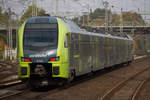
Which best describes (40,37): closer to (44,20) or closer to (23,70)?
(44,20)

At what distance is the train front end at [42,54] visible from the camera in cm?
1278

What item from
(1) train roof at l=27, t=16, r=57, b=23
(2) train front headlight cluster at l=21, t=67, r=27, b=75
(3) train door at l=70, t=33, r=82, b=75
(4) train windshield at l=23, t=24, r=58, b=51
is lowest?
(2) train front headlight cluster at l=21, t=67, r=27, b=75

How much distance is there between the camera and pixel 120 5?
182 ft

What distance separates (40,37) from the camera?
1310cm

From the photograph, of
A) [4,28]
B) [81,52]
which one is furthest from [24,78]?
[4,28]

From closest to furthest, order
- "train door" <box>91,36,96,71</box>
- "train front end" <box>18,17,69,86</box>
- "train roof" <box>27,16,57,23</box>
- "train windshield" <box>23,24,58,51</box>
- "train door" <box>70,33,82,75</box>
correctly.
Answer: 1. "train front end" <box>18,17,69,86</box>
2. "train windshield" <box>23,24,58,51</box>
3. "train roof" <box>27,16,57,23</box>
4. "train door" <box>70,33,82,75</box>
5. "train door" <box>91,36,96,71</box>

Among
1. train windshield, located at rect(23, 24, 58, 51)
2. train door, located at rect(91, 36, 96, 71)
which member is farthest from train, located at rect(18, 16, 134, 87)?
train door, located at rect(91, 36, 96, 71)

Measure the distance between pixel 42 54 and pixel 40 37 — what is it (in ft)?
2.59

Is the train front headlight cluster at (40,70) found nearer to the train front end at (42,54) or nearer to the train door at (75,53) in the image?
the train front end at (42,54)

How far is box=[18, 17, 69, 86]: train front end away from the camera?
12781mm

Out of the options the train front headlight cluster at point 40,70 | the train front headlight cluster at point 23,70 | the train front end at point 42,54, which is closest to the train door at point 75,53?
the train front end at point 42,54

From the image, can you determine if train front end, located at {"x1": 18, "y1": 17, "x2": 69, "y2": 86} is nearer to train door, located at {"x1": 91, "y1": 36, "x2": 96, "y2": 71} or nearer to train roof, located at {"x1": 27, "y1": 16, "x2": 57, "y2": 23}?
train roof, located at {"x1": 27, "y1": 16, "x2": 57, "y2": 23}

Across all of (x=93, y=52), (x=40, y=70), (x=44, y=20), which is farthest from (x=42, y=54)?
(x=93, y=52)

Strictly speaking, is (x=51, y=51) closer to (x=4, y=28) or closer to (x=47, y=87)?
(x=47, y=87)
